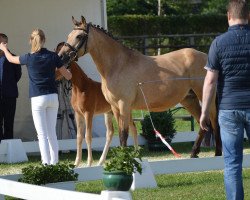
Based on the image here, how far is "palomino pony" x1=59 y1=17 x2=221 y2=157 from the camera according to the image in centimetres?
1141

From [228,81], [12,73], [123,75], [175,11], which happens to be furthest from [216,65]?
[175,11]

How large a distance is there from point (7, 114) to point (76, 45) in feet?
8.77

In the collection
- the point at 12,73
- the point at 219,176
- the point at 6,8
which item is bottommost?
the point at 219,176

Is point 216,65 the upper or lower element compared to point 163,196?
upper

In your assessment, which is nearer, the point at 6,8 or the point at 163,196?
the point at 163,196

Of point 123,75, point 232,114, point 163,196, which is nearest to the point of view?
point 232,114

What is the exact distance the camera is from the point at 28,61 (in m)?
10.3

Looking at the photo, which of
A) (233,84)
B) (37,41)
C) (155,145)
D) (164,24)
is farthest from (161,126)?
(164,24)

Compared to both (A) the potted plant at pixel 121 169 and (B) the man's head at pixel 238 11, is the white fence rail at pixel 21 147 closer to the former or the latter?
(A) the potted plant at pixel 121 169

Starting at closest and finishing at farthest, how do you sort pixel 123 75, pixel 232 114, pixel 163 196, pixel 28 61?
pixel 232 114
pixel 163 196
pixel 28 61
pixel 123 75

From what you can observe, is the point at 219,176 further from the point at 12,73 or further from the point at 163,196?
the point at 12,73

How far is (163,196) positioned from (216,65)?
2304 millimetres

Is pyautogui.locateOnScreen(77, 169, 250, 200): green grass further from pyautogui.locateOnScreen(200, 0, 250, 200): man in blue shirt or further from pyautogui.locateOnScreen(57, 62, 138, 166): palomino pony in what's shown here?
pyautogui.locateOnScreen(57, 62, 138, 166): palomino pony

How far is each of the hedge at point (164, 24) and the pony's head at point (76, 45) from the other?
18.9 m
